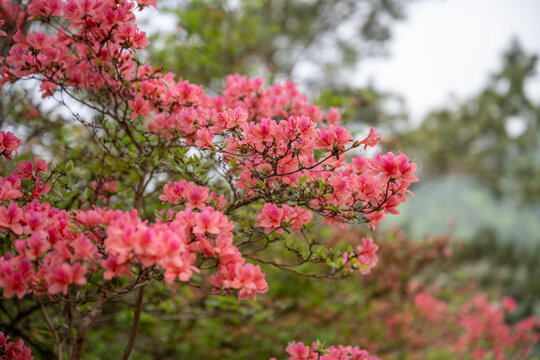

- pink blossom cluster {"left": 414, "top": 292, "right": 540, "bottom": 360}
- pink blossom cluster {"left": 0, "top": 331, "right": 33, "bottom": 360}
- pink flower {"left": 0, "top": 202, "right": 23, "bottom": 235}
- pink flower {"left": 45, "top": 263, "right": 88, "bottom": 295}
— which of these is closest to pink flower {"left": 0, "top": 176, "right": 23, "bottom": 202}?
pink flower {"left": 0, "top": 202, "right": 23, "bottom": 235}

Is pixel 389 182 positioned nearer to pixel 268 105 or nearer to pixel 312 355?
pixel 312 355

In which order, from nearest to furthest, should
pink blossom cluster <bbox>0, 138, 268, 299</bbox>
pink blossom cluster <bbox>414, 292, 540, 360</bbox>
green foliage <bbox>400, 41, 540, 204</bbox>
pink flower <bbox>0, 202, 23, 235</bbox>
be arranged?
pink blossom cluster <bbox>0, 138, 268, 299</bbox>, pink flower <bbox>0, 202, 23, 235</bbox>, pink blossom cluster <bbox>414, 292, 540, 360</bbox>, green foliage <bbox>400, 41, 540, 204</bbox>

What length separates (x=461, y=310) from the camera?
493 cm

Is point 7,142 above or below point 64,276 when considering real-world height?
above

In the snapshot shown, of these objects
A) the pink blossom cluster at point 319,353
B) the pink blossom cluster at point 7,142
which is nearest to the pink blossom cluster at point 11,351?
the pink blossom cluster at point 7,142

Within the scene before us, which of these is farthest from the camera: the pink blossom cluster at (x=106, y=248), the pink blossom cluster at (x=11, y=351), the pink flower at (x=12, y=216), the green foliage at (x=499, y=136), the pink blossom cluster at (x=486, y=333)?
the green foliage at (x=499, y=136)

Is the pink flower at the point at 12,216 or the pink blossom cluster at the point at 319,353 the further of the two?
the pink blossom cluster at the point at 319,353

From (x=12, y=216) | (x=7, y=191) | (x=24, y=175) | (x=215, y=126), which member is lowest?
(x=12, y=216)

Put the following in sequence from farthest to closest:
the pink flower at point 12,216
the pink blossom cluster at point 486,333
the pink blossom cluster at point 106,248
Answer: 1. the pink blossom cluster at point 486,333
2. the pink flower at point 12,216
3. the pink blossom cluster at point 106,248

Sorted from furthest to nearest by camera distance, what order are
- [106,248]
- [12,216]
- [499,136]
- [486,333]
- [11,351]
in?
[499,136], [486,333], [11,351], [12,216], [106,248]

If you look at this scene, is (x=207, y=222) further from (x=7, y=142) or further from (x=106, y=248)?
(x=7, y=142)

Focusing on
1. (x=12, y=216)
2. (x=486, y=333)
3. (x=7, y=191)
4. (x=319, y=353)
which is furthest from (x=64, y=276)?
(x=486, y=333)

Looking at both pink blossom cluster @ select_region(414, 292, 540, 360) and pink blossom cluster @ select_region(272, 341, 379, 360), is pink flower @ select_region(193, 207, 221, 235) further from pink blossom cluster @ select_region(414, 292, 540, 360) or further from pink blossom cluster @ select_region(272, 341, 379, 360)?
pink blossom cluster @ select_region(414, 292, 540, 360)

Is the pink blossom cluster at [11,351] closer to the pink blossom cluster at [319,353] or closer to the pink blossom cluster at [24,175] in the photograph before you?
the pink blossom cluster at [24,175]
